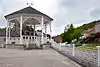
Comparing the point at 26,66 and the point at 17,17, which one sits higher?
the point at 17,17

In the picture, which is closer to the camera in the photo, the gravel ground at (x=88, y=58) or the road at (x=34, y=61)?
the gravel ground at (x=88, y=58)

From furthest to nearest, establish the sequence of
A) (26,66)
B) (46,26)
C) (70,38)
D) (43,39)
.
Result: (70,38) → (46,26) → (43,39) → (26,66)

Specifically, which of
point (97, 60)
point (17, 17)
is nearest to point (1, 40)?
point (17, 17)

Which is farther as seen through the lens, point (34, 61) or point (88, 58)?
point (34, 61)

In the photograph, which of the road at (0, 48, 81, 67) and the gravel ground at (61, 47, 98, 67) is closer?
the gravel ground at (61, 47, 98, 67)

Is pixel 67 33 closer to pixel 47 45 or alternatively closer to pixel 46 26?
pixel 46 26

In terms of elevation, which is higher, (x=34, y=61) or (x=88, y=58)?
(x=88, y=58)

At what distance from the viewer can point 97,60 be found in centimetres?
743

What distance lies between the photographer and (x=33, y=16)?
89.5ft

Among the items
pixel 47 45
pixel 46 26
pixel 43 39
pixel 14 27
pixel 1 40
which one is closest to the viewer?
pixel 47 45

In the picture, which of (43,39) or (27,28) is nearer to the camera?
(43,39)

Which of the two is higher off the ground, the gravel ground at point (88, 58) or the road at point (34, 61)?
the gravel ground at point (88, 58)

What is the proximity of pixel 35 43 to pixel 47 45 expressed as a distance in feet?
6.45

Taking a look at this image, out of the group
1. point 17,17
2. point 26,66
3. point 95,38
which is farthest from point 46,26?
point 26,66
